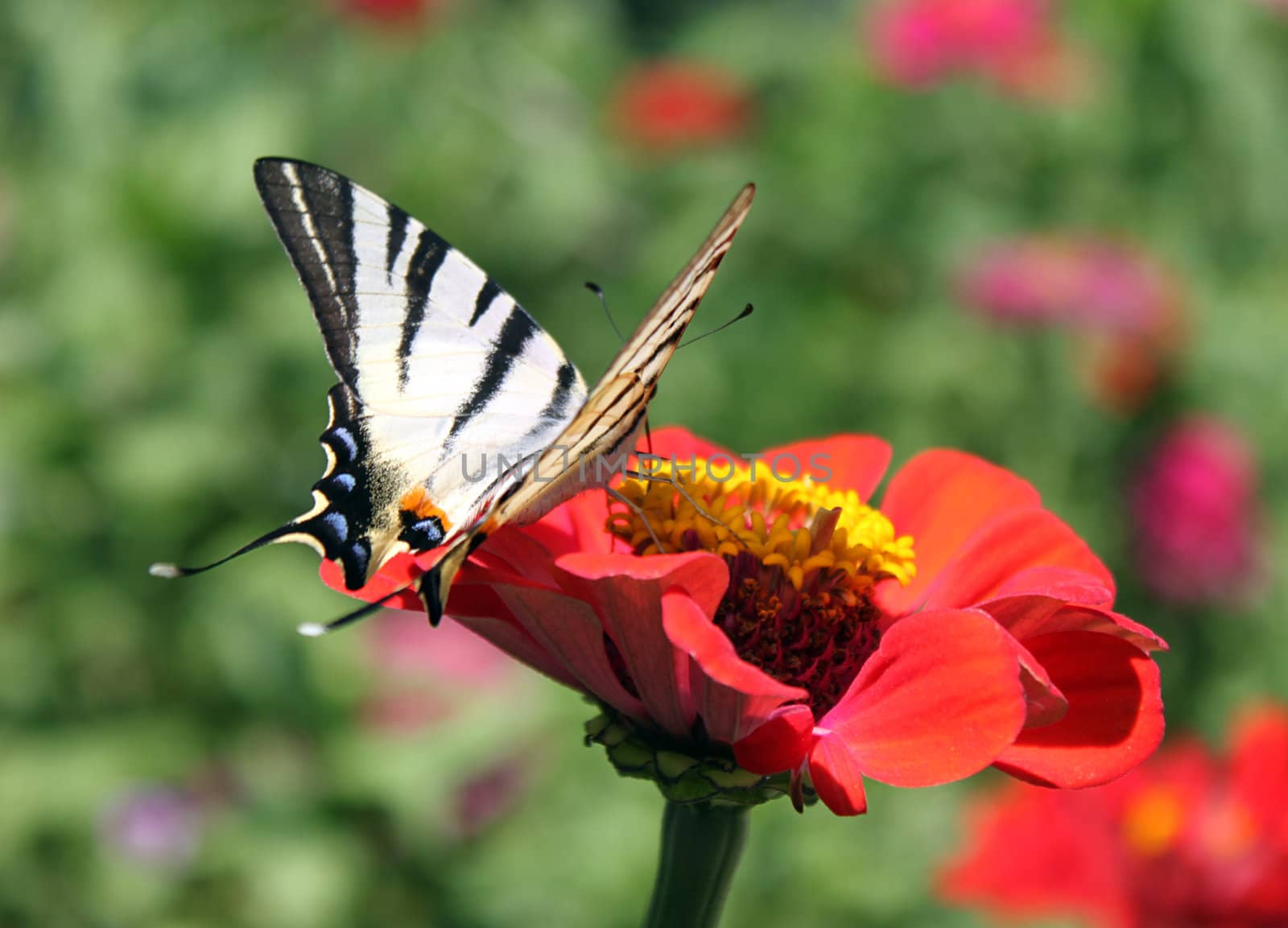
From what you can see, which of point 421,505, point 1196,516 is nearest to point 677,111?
point 1196,516

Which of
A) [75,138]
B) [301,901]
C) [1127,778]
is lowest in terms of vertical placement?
[301,901]

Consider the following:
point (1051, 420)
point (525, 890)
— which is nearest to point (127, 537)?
point (525, 890)

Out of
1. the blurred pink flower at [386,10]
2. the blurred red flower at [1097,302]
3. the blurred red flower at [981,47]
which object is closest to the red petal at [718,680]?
the blurred red flower at [1097,302]

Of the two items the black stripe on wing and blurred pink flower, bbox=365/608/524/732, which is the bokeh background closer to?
blurred pink flower, bbox=365/608/524/732

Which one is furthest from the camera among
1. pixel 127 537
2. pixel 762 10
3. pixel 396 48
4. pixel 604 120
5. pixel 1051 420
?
pixel 762 10

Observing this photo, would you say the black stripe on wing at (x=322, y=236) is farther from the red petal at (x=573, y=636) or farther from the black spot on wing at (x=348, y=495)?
the red petal at (x=573, y=636)

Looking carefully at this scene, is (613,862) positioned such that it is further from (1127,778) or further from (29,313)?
(29,313)

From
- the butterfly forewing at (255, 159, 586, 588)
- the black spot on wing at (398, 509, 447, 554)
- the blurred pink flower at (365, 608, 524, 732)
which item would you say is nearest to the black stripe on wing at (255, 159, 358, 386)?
the butterfly forewing at (255, 159, 586, 588)
